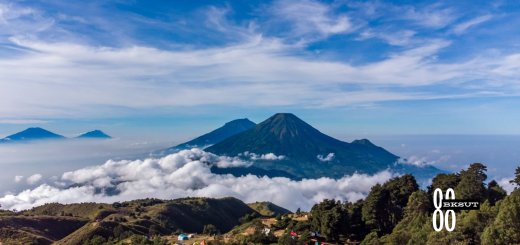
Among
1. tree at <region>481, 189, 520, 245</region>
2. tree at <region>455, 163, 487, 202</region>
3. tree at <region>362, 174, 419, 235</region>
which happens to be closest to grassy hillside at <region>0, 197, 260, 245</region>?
tree at <region>362, 174, 419, 235</region>

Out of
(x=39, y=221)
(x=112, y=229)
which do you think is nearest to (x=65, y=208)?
(x=39, y=221)

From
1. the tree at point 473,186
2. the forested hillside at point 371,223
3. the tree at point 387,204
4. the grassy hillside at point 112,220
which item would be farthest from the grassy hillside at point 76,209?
the tree at point 473,186

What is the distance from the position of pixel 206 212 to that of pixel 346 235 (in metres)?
57.4

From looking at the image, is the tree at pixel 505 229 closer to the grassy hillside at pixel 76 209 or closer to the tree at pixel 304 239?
the tree at pixel 304 239

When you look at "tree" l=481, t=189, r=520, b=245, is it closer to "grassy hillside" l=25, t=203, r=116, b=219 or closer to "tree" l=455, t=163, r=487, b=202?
"tree" l=455, t=163, r=487, b=202

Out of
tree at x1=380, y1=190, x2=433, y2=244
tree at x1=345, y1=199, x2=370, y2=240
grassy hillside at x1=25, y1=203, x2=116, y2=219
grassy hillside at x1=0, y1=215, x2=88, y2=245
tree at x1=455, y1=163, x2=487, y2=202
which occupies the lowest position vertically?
grassy hillside at x1=25, y1=203, x2=116, y2=219

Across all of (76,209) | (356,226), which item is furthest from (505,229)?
(76,209)

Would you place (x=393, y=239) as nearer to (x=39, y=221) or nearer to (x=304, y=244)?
(x=304, y=244)

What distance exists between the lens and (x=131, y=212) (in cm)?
7038

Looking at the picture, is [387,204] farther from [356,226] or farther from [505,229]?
[505,229]

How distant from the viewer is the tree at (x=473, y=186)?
2964 centimetres

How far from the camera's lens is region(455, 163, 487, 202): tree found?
29639 millimetres

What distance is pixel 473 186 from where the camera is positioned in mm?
30000

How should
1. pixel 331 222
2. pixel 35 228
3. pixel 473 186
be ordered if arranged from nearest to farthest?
pixel 473 186
pixel 331 222
pixel 35 228
